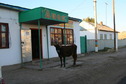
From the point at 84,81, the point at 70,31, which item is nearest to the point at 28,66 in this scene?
the point at 84,81

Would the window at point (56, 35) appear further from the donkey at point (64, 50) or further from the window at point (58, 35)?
the donkey at point (64, 50)

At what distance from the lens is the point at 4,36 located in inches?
362

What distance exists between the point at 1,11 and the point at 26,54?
3.19 metres

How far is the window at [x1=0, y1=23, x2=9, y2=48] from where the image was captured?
9023mm

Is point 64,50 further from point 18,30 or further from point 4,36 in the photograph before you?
point 4,36

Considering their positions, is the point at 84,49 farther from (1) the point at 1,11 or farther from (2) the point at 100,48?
A: (1) the point at 1,11

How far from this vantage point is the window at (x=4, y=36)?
29.6ft

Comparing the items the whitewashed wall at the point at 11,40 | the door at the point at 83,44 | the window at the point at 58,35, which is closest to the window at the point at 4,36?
the whitewashed wall at the point at 11,40

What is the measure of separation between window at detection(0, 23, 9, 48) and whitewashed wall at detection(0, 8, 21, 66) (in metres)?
0.19

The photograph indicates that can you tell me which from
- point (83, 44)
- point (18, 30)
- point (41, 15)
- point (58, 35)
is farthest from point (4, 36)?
point (83, 44)

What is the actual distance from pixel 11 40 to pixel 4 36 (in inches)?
19.8

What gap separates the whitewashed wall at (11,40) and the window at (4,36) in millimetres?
195

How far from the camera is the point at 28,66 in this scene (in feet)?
32.1

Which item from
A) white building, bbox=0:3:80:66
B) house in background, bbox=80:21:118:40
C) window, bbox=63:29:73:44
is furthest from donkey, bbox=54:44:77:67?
house in background, bbox=80:21:118:40
